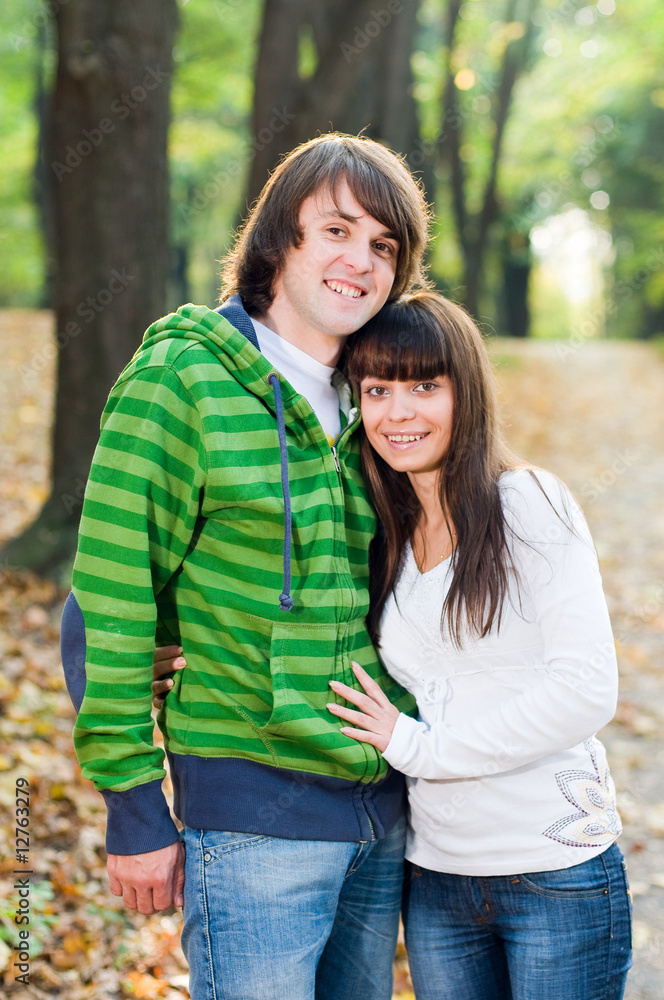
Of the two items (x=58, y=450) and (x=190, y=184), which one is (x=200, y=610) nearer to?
(x=58, y=450)

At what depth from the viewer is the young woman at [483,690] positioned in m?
2.01

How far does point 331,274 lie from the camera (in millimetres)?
2271

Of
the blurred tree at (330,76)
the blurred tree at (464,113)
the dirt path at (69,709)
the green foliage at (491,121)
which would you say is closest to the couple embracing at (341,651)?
the dirt path at (69,709)

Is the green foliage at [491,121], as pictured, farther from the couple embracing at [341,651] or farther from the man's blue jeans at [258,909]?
the man's blue jeans at [258,909]

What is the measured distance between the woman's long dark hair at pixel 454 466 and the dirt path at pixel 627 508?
216 cm

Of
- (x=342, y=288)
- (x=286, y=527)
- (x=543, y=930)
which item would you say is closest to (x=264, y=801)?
(x=286, y=527)

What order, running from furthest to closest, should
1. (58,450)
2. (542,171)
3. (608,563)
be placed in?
(542,171) → (608,563) → (58,450)

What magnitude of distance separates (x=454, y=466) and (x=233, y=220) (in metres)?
7.82

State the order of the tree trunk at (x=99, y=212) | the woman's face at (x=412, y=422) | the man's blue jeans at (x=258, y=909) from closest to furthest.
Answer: the man's blue jeans at (x=258, y=909), the woman's face at (x=412, y=422), the tree trunk at (x=99, y=212)

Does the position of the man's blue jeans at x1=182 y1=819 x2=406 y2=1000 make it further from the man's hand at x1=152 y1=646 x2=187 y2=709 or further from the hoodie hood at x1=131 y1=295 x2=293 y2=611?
the hoodie hood at x1=131 y1=295 x2=293 y2=611

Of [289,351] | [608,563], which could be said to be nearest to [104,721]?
[289,351]

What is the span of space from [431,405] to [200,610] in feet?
2.58

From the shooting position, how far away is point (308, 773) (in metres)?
2.00

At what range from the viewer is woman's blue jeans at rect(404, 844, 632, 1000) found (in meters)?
2.01
